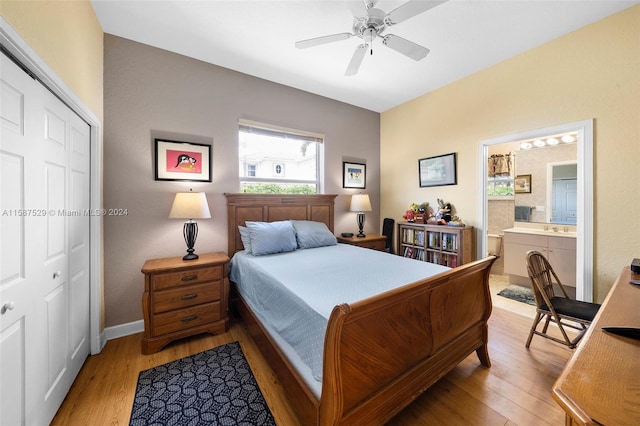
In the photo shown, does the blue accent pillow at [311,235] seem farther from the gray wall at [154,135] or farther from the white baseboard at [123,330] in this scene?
the white baseboard at [123,330]

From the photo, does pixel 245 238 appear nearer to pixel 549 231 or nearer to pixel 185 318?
pixel 185 318

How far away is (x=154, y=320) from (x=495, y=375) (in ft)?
9.28

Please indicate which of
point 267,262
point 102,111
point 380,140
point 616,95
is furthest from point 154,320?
point 616,95

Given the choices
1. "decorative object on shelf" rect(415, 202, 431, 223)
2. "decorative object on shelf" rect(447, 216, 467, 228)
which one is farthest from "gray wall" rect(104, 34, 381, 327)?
"decorative object on shelf" rect(447, 216, 467, 228)

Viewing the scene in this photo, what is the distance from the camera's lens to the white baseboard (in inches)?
91.7

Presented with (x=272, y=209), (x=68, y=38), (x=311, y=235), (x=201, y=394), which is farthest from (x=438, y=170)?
(x=68, y=38)

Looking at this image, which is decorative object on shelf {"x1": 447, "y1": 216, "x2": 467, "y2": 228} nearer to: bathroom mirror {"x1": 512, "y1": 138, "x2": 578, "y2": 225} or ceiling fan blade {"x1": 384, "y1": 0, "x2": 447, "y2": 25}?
bathroom mirror {"x1": 512, "y1": 138, "x2": 578, "y2": 225}

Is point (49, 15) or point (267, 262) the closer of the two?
point (49, 15)

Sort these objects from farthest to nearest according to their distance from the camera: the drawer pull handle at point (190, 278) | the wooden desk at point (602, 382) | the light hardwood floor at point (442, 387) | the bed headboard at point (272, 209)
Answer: the bed headboard at point (272, 209) → the drawer pull handle at point (190, 278) → the light hardwood floor at point (442, 387) → the wooden desk at point (602, 382)

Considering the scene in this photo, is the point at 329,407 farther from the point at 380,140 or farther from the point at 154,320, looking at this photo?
the point at 380,140

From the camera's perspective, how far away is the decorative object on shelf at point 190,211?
7.79 ft

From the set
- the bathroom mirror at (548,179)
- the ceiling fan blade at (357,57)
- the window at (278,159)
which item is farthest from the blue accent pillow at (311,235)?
the bathroom mirror at (548,179)

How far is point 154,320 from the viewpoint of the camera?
6.97 feet

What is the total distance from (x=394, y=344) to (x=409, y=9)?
6.99ft
